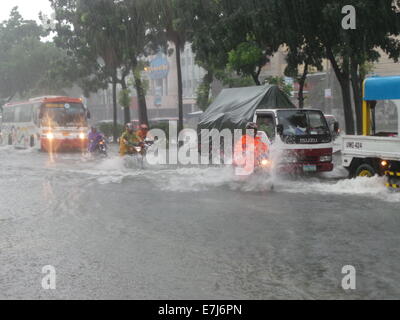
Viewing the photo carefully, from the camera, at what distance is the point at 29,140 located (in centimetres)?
3688

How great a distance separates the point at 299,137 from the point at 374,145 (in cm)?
300

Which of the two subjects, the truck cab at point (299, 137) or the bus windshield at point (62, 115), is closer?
the truck cab at point (299, 137)

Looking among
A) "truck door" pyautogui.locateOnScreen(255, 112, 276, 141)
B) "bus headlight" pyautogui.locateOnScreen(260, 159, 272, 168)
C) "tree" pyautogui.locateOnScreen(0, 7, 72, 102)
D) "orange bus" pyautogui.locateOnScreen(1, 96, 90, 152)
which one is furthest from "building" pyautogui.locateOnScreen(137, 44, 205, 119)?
"bus headlight" pyautogui.locateOnScreen(260, 159, 272, 168)

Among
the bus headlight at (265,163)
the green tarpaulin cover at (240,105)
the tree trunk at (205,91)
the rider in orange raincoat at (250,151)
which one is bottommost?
the bus headlight at (265,163)

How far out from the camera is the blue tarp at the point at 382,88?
520 inches

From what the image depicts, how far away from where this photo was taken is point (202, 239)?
8.93 metres

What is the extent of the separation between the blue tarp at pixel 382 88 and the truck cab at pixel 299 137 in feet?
8.35

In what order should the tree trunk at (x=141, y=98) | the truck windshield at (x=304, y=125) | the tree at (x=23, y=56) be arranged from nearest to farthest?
the truck windshield at (x=304, y=125), the tree trunk at (x=141, y=98), the tree at (x=23, y=56)

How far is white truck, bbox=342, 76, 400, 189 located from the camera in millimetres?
13039

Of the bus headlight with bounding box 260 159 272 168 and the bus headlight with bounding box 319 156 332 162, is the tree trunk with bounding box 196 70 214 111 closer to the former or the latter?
the bus headlight with bounding box 319 156 332 162

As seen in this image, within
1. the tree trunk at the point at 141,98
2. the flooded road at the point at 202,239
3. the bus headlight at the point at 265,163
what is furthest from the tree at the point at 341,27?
the tree trunk at the point at 141,98

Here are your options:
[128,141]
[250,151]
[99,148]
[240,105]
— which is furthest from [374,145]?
[99,148]

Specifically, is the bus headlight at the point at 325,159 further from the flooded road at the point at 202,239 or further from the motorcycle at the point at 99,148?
the motorcycle at the point at 99,148
